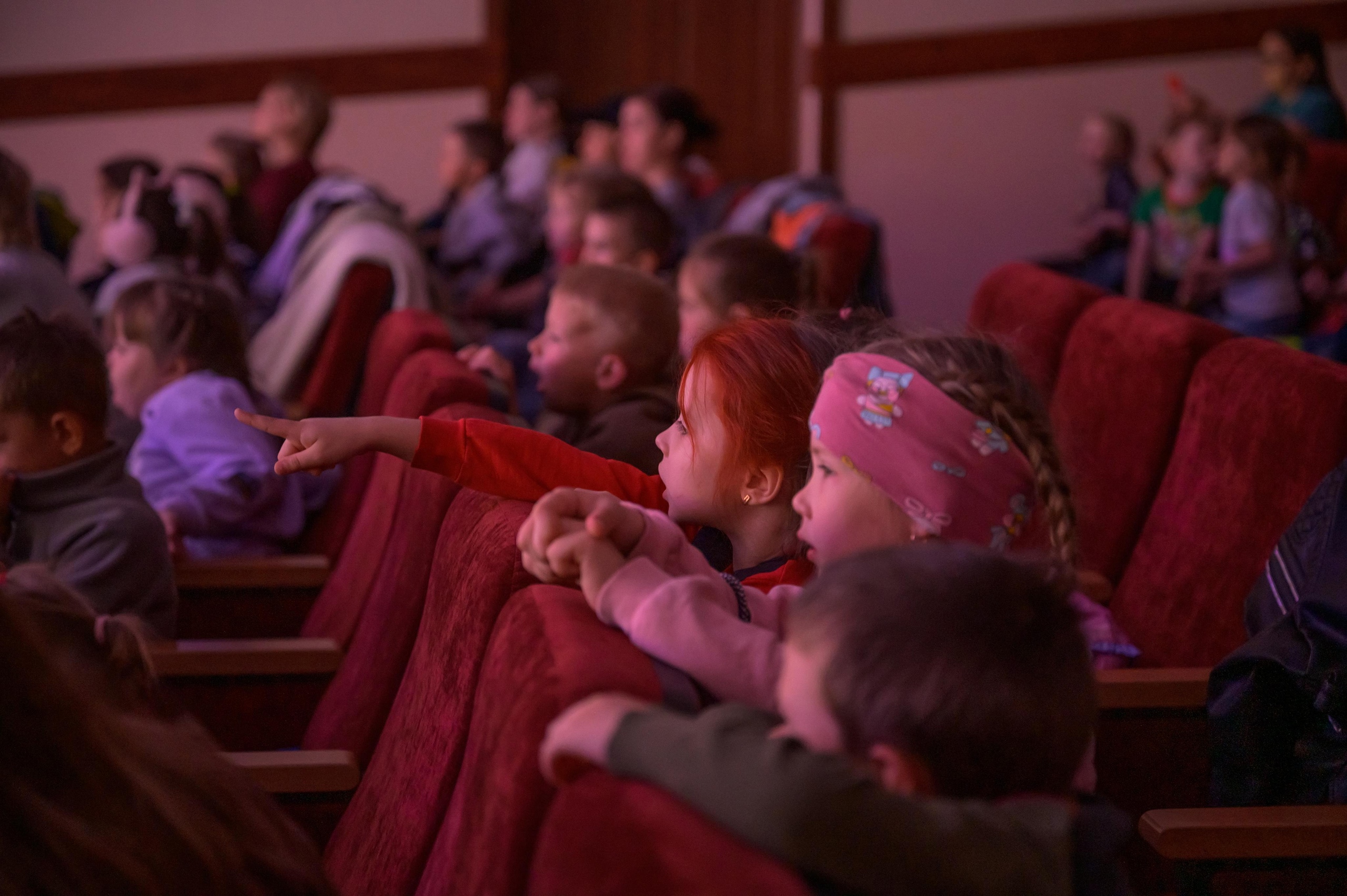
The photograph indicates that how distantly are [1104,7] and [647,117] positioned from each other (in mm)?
2750

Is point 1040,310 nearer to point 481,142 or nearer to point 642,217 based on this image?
point 642,217

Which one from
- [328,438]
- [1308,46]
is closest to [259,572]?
[328,438]

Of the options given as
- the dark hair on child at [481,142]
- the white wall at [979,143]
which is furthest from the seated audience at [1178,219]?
the dark hair on child at [481,142]

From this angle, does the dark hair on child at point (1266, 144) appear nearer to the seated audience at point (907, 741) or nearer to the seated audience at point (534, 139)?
the seated audience at point (534, 139)

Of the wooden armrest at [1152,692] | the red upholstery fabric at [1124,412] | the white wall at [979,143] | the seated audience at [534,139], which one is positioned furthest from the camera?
the white wall at [979,143]

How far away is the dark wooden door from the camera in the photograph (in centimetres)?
714

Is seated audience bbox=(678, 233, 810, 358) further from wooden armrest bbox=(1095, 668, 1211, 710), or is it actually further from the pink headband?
the pink headband

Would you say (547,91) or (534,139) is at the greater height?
(547,91)

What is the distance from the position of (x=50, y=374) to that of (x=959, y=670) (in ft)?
4.41

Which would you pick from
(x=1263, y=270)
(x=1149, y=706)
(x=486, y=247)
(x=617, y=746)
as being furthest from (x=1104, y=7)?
(x=617, y=746)

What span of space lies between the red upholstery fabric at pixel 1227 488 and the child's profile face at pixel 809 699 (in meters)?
0.95

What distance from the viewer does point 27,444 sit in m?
1.72

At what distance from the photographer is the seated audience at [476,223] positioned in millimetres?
4898

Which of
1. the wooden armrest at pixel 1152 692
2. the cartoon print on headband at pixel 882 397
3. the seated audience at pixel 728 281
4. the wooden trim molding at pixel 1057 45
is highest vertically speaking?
the wooden trim molding at pixel 1057 45
